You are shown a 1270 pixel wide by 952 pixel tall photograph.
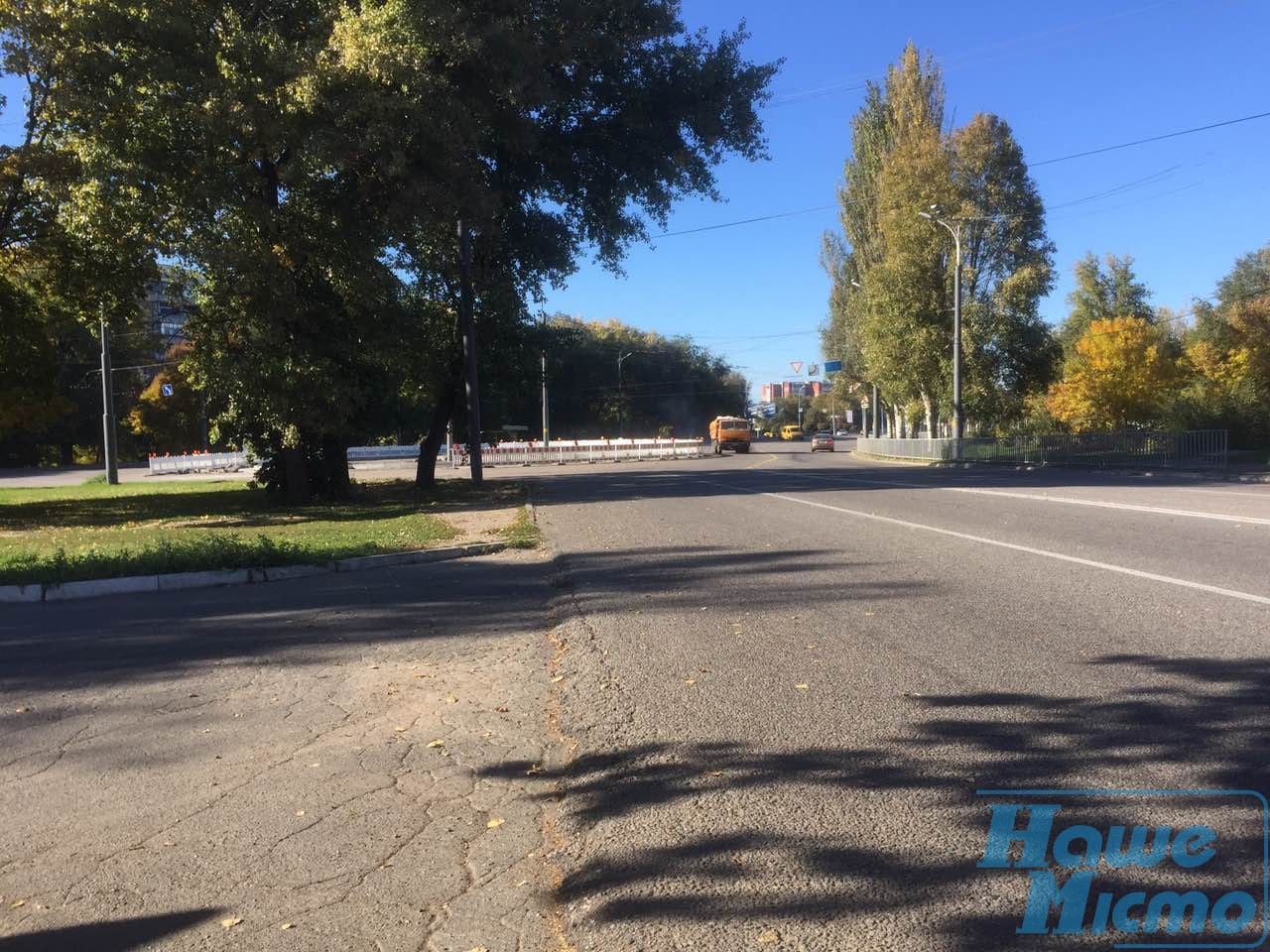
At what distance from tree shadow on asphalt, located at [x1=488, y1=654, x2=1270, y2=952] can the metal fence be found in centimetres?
2837

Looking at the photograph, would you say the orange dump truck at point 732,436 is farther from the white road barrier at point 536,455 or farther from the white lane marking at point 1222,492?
the white lane marking at point 1222,492

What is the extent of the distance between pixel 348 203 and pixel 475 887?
19221 millimetres

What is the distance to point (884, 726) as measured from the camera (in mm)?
5121

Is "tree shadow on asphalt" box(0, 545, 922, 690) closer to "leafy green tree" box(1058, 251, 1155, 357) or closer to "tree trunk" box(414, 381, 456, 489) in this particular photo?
"tree trunk" box(414, 381, 456, 489)

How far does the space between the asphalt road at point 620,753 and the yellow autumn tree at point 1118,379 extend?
3904cm

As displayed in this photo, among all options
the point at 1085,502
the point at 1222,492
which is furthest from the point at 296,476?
the point at 1222,492

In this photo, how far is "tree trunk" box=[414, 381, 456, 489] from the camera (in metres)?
28.5

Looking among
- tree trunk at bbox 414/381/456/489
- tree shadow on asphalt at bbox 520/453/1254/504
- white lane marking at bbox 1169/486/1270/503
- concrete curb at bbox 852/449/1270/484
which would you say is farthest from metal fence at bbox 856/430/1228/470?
tree trunk at bbox 414/381/456/489

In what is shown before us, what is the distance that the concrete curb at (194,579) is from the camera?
10.3 meters

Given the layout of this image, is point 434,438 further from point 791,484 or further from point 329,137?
point 329,137

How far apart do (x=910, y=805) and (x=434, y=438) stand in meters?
25.9

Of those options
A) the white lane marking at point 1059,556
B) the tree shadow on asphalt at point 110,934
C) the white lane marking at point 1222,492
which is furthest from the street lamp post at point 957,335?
the tree shadow on asphalt at point 110,934

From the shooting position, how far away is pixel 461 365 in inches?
1123

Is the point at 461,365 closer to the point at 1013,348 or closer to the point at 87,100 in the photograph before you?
the point at 87,100
